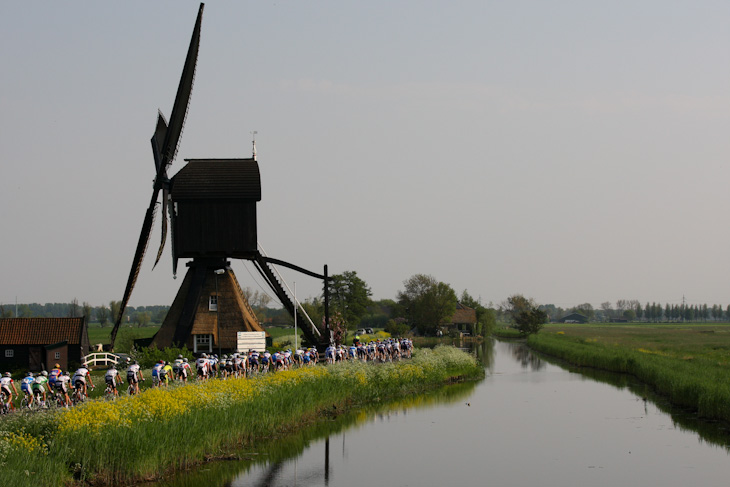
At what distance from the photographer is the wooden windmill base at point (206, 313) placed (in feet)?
168

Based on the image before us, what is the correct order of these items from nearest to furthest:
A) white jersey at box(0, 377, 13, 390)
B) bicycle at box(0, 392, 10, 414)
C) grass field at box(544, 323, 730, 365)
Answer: bicycle at box(0, 392, 10, 414)
white jersey at box(0, 377, 13, 390)
grass field at box(544, 323, 730, 365)

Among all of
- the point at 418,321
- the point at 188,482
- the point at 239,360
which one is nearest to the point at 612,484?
the point at 188,482

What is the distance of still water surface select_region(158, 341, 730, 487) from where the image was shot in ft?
84.4

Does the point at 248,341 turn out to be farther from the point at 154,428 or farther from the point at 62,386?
the point at 154,428

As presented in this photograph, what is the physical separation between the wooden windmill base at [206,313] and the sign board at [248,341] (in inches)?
20.3

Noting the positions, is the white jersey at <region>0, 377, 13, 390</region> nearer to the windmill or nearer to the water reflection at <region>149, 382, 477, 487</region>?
the water reflection at <region>149, 382, 477, 487</region>

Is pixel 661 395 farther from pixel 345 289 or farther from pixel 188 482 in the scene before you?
pixel 345 289

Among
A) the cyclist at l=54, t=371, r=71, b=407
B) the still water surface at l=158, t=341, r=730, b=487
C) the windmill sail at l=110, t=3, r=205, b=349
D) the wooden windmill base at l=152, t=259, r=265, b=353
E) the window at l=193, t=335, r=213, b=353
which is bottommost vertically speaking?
the still water surface at l=158, t=341, r=730, b=487

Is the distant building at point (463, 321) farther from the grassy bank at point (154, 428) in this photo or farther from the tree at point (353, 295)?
the grassy bank at point (154, 428)

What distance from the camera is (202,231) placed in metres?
50.5

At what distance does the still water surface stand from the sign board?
11353mm

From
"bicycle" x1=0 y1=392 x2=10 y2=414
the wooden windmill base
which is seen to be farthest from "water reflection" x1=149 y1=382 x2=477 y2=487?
the wooden windmill base

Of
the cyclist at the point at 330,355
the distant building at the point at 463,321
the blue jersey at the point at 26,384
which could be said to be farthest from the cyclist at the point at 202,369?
Result: the distant building at the point at 463,321

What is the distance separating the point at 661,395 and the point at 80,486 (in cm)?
3275
